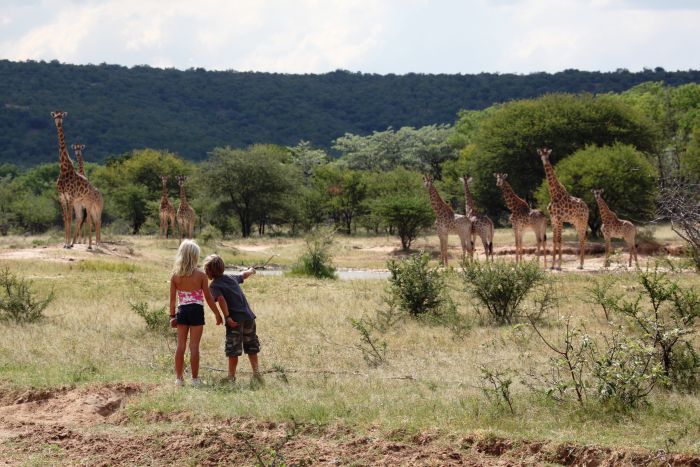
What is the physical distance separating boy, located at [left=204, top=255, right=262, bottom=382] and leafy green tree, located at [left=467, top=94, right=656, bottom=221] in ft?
110

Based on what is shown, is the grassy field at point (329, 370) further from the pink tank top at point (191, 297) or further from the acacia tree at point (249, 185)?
→ the acacia tree at point (249, 185)

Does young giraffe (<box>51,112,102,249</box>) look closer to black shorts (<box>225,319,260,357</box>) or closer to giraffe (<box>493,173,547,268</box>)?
giraffe (<box>493,173,547,268</box>)

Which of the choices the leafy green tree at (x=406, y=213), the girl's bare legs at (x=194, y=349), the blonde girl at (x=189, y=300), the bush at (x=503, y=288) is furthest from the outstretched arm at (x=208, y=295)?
the leafy green tree at (x=406, y=213)

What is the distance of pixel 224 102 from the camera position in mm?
129500

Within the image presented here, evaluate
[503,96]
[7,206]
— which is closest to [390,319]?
[7,206]

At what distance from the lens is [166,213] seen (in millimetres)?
35812

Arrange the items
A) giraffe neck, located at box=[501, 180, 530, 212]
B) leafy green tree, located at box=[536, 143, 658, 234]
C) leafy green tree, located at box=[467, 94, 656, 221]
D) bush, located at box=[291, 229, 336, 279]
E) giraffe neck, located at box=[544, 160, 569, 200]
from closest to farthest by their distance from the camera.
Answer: bush, located at box=[291, 229, 336, 279] < giraffe neck, located at box=[544, 160, 569, 200] < giraffe neck, located at box=[501, 180, 530, 212] < leafy green tree, located at box=[536, 143, 658, 234] < leafy green tree, located at box=[467, 94, 656, 221]

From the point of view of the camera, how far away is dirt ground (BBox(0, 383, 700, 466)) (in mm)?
6453

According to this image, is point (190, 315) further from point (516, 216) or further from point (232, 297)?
point (516, 216)

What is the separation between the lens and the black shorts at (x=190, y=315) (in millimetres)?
8945

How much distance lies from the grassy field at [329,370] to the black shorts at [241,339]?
0.31 m

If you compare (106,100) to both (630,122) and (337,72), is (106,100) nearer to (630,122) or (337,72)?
(337,72)

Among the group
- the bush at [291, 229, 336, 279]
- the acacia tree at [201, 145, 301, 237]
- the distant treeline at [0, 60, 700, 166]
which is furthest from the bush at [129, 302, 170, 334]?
the distant treeline at [0, 60, 700, 166]

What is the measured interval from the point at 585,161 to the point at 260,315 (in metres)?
23.4
